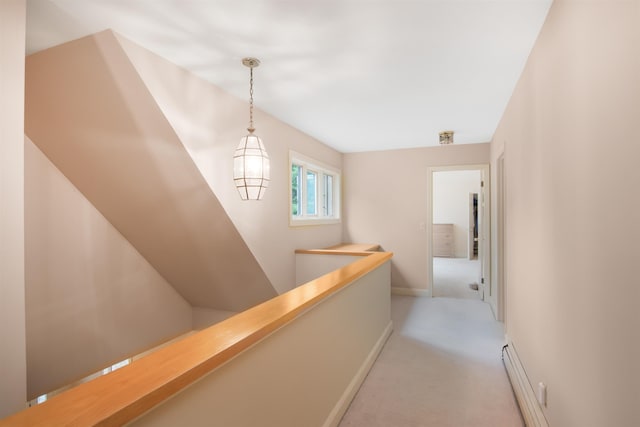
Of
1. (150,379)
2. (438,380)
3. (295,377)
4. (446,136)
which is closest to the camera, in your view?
(150,379)

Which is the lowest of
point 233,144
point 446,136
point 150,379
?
point 150,379

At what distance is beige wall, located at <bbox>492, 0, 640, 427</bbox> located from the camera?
3.32 feet

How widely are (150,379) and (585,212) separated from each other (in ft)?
5.09

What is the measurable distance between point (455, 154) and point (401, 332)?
9.15 ft

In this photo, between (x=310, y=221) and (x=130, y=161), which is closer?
(x=130, y=161)

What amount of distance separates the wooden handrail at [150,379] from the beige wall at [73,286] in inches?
85.0

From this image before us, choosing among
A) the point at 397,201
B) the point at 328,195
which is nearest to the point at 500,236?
the point at 397,201

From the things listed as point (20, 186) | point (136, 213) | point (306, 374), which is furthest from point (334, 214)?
point (20, 186)

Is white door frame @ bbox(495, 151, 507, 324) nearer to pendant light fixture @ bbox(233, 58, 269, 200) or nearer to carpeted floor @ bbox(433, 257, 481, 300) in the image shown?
carpeted floor @ bbox(433, 257, 481, 300)

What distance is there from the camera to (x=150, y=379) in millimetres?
857

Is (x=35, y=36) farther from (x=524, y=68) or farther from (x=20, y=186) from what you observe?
(x=524, y=68)

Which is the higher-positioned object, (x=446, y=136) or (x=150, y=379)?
(x=446, y=136)

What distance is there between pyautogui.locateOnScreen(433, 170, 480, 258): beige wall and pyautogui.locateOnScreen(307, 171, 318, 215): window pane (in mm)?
5801

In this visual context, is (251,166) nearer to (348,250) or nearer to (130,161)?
(130,161)
